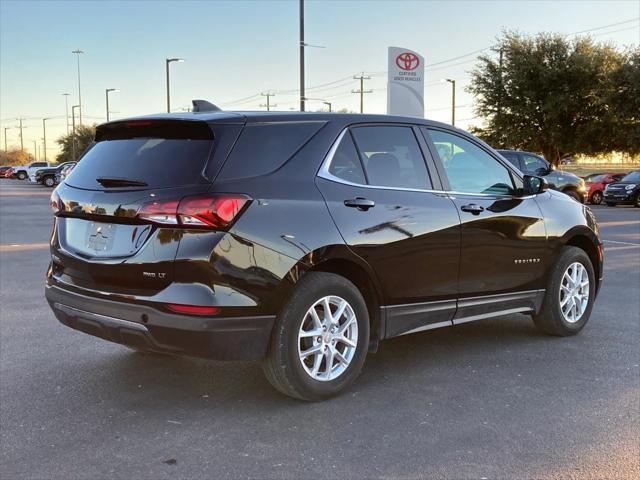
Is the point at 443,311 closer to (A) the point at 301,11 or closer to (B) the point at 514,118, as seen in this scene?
(A) the point at 301,11

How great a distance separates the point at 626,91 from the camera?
3734 centimetres

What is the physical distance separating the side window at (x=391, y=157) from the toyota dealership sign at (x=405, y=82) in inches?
675

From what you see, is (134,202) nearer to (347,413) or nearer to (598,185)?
(347,413)

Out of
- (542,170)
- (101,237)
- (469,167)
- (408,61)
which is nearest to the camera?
(101,237)

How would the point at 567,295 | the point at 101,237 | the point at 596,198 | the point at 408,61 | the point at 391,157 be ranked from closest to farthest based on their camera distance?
the point at 101,237 → the point at 391,157 → the point at 567,295 → the point at 408,61 → the point at 596,198

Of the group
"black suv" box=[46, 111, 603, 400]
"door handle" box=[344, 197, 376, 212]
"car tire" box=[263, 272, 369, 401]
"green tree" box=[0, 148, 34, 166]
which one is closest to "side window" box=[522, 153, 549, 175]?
"black suv" box=[46, 111, 603, 400]

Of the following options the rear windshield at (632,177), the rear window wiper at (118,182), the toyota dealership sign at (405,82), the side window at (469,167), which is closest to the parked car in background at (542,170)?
the toyota dealership sign at (405,82)

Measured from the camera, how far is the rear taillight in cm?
377

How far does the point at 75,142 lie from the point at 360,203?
337 ft

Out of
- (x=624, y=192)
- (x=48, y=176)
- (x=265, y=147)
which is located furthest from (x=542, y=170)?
(x=48, y=176)

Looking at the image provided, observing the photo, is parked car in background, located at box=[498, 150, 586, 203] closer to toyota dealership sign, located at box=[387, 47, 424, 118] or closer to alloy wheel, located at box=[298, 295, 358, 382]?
toyota dealership sign, located at box=[387, 47, 424, 118]

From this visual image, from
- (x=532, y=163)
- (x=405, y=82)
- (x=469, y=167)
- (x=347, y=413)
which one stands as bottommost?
(x=347, y=413)

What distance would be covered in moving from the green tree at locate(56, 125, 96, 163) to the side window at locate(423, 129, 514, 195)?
89.2 metres

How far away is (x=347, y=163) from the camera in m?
4.51
